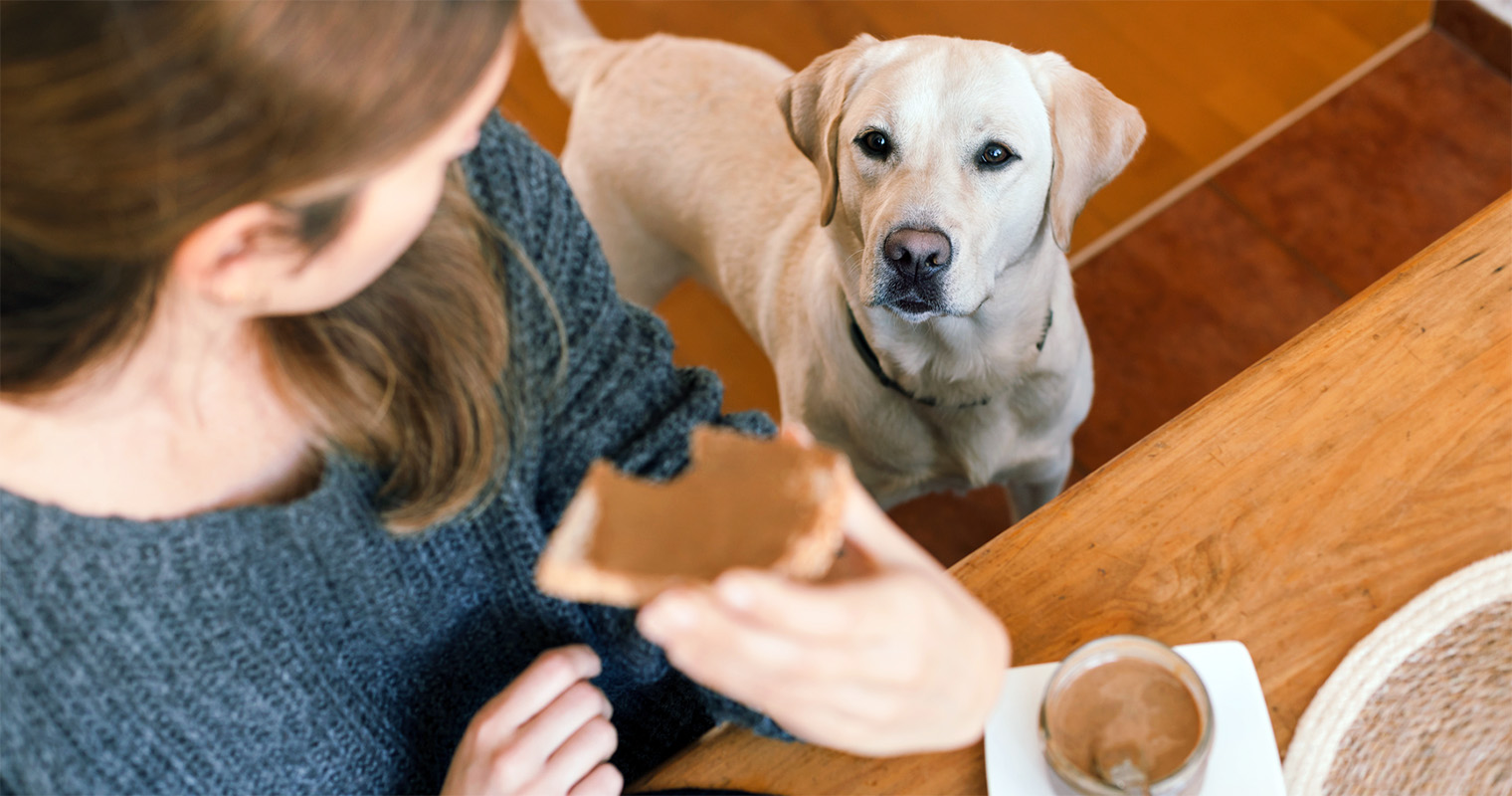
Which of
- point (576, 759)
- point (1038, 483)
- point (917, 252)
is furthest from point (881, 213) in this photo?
point (576, 759)

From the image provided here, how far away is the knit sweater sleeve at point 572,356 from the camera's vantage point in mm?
818

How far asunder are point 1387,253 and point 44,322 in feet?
6.83

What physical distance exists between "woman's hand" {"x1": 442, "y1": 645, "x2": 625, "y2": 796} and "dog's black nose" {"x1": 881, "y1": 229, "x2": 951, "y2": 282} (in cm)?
58

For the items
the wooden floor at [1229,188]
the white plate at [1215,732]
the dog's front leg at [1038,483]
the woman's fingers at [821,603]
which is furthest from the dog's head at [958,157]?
the wooden floor at [1229,188]

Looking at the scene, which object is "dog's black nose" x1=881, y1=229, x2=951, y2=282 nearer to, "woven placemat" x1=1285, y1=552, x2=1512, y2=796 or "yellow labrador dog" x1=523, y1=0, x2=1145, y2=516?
"yellow labrador dog" x1=523, y1=0, x2=1145, y2=516

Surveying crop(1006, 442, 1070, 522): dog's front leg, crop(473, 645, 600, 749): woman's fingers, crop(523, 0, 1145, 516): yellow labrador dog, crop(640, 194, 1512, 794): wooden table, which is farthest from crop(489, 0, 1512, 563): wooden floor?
crop(473, 645, 600, 749): woman's fingers

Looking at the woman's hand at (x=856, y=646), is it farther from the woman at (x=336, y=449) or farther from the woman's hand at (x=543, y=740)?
the woman's hand at (x=543, y=740)

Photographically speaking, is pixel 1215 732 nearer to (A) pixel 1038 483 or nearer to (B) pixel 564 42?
(A) pixel 1038 483

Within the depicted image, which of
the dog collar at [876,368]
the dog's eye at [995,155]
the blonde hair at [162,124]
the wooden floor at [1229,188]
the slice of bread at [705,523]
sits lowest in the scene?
the wooden floor at [1229,188]

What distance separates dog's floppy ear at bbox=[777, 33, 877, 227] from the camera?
49.8 inches

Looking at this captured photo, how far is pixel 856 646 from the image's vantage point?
1.79ft

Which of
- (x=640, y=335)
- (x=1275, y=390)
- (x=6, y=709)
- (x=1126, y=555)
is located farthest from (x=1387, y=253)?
(x=6, y=709)

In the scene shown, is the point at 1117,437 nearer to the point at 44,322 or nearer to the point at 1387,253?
the point at 1387,253

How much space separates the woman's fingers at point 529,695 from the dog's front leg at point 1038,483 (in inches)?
33.4
